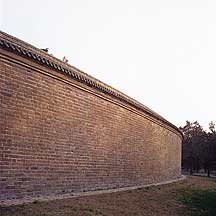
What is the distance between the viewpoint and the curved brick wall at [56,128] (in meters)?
9.01

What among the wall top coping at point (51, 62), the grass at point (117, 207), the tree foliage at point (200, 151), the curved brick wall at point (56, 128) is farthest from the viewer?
the tree foliage at point (200, 151)

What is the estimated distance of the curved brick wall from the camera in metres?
9.01

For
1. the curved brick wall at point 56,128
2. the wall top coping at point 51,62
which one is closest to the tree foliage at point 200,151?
the curved brick wall at point 56,128

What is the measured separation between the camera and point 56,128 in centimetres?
1071

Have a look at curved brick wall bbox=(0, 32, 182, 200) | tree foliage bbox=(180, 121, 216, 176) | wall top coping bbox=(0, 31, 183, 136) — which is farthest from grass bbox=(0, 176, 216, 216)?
tree foliage bbox=(180, 121, 216, 176)

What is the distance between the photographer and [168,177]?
25.8 m

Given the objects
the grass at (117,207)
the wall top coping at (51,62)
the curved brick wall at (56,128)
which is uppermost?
the wall top coping at (51,62)

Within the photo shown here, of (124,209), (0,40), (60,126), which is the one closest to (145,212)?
(124,209)

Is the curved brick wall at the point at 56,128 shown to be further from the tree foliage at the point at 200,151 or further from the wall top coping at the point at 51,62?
the tree foliage at the point at 200,151

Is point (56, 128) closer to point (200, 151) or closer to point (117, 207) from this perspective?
point (117, 207)

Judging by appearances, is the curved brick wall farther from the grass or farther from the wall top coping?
the grass

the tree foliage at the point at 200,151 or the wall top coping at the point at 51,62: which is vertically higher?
the tree foliage at the point at 200,151

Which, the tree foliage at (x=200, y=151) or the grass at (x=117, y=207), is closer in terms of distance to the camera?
the grass at (x=117, y=207)

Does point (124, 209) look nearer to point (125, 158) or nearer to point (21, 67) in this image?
point (21, 67)
